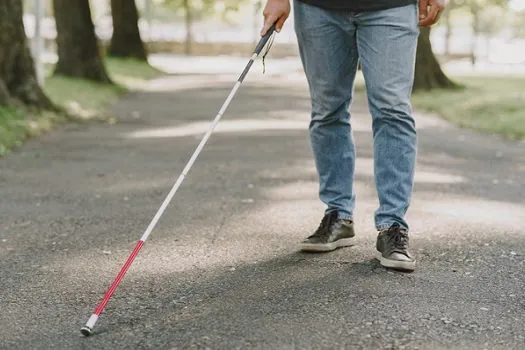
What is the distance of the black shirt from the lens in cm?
442

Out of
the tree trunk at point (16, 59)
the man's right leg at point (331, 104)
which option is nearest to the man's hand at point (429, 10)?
the man's right leg at point (331, 104)

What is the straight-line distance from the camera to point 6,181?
24.5 ft

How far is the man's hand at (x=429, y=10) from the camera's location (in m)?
4.52

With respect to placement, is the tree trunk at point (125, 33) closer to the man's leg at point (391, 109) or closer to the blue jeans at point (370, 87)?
the blue jeans at point (370, 87)

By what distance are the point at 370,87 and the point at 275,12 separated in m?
0.58

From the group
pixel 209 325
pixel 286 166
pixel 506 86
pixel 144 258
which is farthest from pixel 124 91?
pixel 209 325

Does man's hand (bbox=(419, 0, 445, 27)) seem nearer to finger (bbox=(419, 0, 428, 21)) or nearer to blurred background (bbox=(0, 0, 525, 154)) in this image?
finger (bbox=(419, 0, 428, 21))

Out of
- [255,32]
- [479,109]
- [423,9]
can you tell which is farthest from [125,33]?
[423,9]

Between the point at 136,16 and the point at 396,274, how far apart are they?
2703 cm

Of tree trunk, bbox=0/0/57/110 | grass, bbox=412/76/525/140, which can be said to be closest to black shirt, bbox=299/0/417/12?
grass, bbox=412/76/525/140

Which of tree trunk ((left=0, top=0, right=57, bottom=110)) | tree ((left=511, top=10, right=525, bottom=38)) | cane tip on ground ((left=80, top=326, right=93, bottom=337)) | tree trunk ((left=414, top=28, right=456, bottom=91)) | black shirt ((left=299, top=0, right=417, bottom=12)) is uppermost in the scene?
black shirt ((left=299, top=0, right=417, bottom=12))

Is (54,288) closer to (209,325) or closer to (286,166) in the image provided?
(209,325)

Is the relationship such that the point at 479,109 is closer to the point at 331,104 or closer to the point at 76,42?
the point at 76,42

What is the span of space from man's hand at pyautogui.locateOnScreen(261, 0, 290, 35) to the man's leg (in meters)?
0.38
